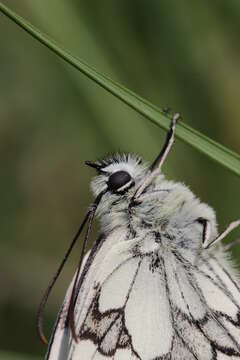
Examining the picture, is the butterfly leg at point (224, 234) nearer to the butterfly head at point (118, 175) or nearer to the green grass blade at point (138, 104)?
the butterfly head at point (118, 175)

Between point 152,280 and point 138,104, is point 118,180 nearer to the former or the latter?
point 152,280

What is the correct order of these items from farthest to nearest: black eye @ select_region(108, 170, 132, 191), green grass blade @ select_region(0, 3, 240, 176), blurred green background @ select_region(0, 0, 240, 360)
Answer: blurred green background @ select_region(0, 0, 240, 360) < black eye @ select_region(108, 170, 132, 191) < green grass blade @ select_region(0, 3, 240, 176)

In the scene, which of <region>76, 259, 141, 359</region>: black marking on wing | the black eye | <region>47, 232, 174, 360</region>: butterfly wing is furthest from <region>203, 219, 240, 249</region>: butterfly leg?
the black eye

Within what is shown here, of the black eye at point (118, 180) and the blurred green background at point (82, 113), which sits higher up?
Result: the blurred green background at point (82, 113)

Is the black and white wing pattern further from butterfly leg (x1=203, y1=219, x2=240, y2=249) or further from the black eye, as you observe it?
the black eye

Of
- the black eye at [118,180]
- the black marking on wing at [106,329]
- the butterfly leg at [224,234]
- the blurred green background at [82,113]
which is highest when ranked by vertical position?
the blurred green background at [82,113]

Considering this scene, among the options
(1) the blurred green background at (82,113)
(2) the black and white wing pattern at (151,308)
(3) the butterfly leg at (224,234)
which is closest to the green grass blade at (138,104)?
(3) the butterfly leg at (224,234)

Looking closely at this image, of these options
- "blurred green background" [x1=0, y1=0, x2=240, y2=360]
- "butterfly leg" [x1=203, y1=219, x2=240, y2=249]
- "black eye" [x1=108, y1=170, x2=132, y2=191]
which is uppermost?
"blurred green background" [x1=0, y1=0, x2=240, y2=360]

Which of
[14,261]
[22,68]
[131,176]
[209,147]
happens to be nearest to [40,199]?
[14,261]
